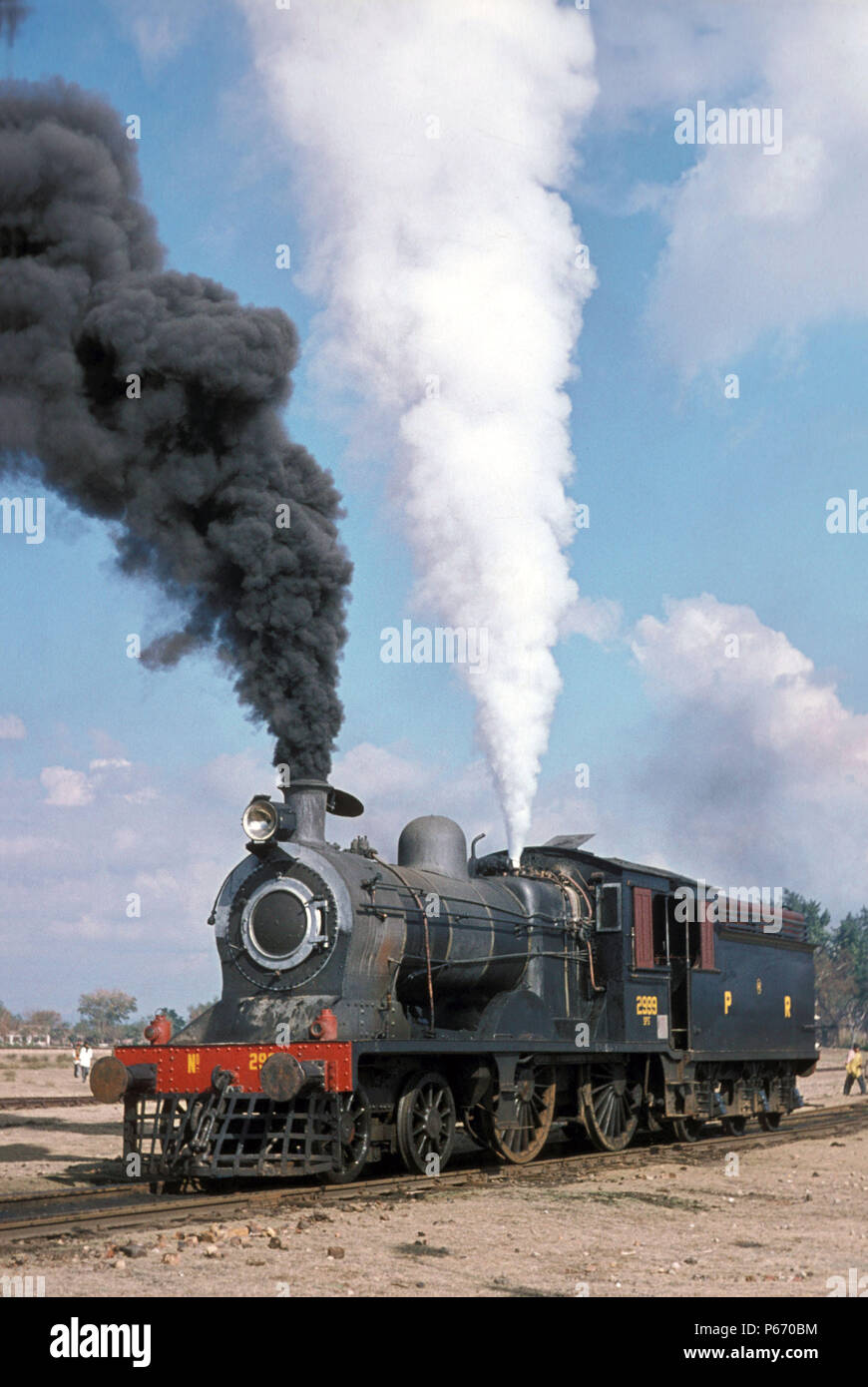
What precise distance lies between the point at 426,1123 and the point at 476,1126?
4.37ft

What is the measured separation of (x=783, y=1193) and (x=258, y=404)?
940cm

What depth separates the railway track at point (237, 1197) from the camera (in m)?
9.68

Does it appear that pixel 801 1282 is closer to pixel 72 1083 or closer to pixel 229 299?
pixel 229 299

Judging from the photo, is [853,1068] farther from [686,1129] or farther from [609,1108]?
[609,1108]

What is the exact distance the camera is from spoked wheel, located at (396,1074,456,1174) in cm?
1234

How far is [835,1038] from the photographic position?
97.3 meters

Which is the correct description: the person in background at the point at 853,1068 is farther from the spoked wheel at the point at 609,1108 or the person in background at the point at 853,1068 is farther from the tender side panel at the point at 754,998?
the spoked wheel at the point at 609,1108

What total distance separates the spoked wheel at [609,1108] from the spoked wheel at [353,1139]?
13.5 feet

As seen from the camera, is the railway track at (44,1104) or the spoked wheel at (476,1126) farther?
the railway track at (44,1104)

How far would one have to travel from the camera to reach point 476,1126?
13.9 meters

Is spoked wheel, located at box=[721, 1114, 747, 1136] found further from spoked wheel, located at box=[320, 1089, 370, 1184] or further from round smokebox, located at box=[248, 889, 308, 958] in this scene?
round smokebox, located at box=[248, 889, 308, 958]

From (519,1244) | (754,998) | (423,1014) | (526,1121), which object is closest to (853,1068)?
(754,998)

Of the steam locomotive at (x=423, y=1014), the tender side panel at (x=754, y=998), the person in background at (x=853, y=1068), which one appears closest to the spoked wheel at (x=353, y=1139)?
the steam locomotive at (x=423, y=1014)
